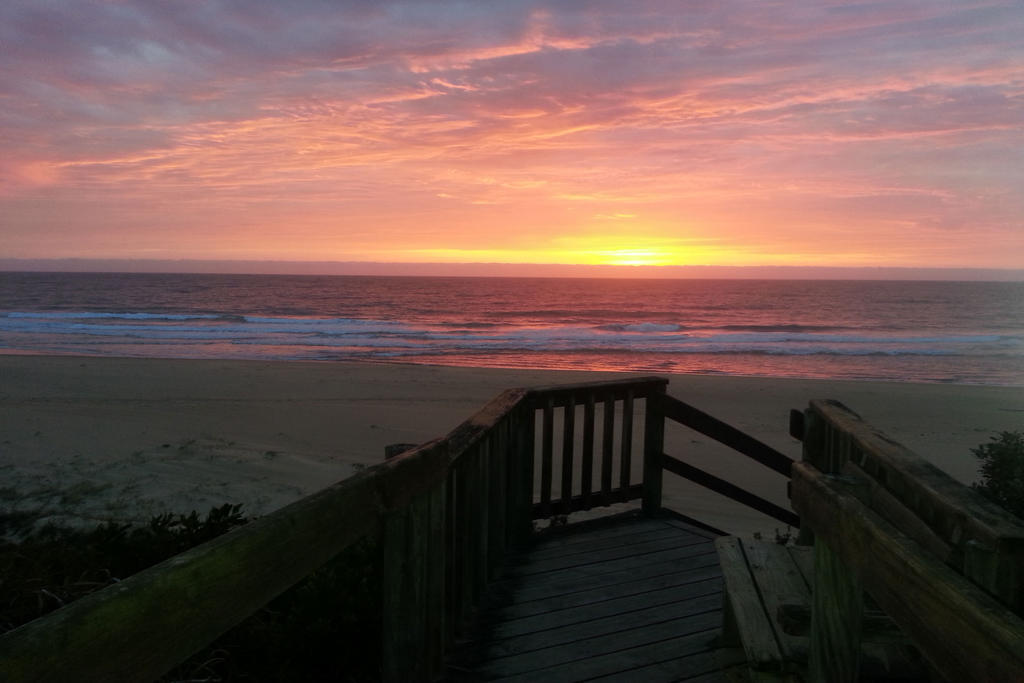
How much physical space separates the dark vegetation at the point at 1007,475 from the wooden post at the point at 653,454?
210 centimetres

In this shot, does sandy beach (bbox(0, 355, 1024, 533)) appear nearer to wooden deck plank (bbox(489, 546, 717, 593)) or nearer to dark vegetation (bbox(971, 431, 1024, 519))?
dark vegetation (bbox(971, 431, 1024, 519))

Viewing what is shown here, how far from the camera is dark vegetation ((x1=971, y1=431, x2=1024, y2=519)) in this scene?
4695 millimetres

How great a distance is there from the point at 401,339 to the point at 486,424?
102ft

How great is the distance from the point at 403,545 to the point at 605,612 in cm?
176

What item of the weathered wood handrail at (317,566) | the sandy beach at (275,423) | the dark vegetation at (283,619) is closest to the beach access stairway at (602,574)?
the weathered wood handrail at (317,566)

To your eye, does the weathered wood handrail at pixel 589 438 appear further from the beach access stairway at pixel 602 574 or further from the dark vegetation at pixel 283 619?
the dark vegetation at pixel 283 619

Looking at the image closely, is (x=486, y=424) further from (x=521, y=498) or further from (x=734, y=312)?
(x=734, y=312)

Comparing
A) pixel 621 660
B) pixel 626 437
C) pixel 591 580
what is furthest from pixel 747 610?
pixel 626 437

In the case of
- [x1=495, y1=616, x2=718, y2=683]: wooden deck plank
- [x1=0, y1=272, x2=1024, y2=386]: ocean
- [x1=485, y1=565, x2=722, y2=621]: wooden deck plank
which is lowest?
[x1=0, y1=272, x2=1024, y2=386]: ocean

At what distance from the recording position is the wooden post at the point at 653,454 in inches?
219

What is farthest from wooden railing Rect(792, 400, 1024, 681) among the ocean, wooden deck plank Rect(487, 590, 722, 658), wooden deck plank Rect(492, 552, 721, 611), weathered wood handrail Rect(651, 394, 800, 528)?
the ocean

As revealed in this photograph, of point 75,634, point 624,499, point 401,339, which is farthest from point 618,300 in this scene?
point 75,634

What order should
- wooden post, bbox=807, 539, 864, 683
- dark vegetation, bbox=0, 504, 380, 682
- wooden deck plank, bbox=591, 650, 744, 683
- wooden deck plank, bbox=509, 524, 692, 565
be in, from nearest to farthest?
1. wooden post, bbox=807, 539, 864, 683
2. wooden deck plank, bbox=591, 650, 744, 683
3. dark vegetation, bbox=0, 504, 380, 682
4. wooden deck plank, bbox=509, 524, 692, 565

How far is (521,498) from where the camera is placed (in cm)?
499
